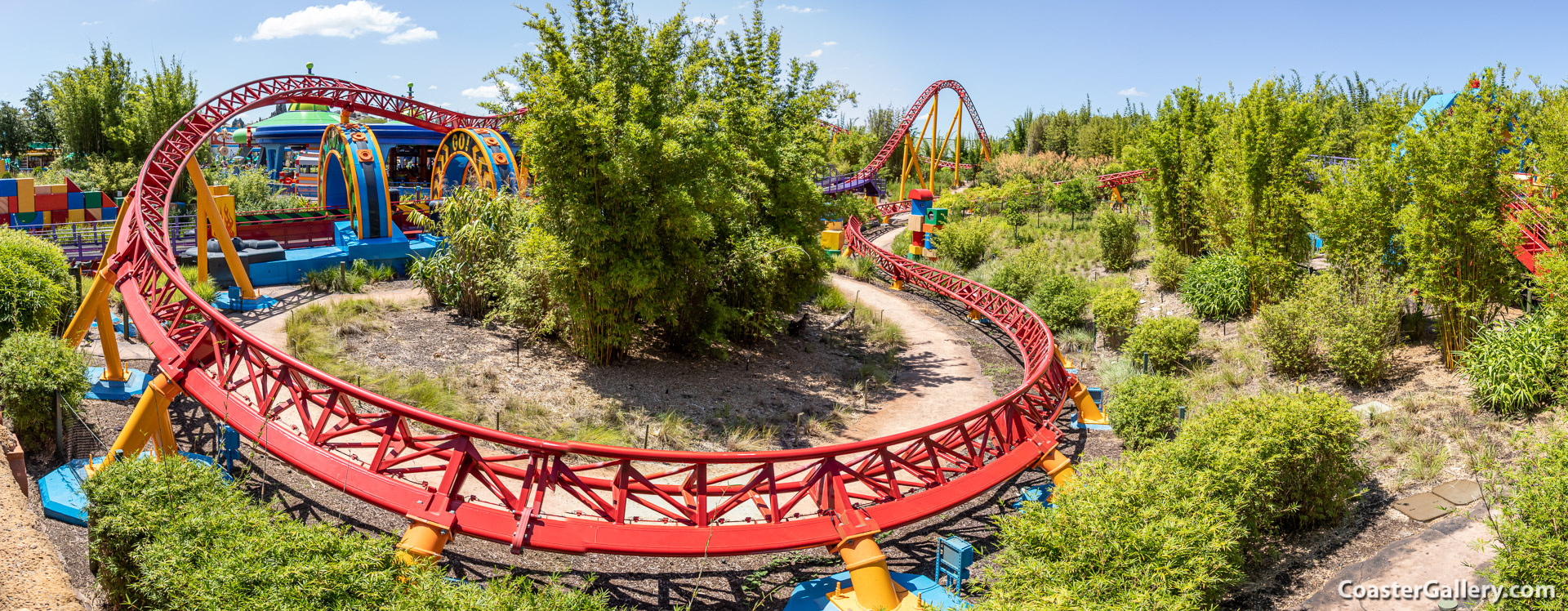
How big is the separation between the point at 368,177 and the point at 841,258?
1302 cm

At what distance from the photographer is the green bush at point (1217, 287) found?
16.4 meters

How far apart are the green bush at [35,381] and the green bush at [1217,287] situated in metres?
17.9

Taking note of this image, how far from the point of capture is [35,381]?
28.6 ft

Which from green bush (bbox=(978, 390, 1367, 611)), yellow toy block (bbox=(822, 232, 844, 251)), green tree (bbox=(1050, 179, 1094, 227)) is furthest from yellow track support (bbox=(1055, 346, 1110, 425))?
green tree (bbox=(1050, 179, 1094, 227))

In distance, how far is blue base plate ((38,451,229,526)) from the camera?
7625 millimetres

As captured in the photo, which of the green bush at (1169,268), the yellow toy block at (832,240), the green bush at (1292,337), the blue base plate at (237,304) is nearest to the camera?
the green bush at (1292,337)

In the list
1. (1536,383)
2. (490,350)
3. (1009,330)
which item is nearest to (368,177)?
(490,350)

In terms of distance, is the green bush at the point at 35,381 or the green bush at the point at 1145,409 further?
the green bush at the point at 1145,409

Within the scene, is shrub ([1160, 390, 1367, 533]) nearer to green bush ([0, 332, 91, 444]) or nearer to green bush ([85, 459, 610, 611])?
green bush ([85, 459, 610, 611])

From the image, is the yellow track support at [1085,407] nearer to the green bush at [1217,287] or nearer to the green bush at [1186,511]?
the green bush at [1186,511]

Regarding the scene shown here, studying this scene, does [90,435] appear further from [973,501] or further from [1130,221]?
[1130,221]

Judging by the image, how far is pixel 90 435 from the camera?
30.4ft

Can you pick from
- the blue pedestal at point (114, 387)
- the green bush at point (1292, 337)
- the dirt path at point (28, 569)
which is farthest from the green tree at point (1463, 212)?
the blue pedestal at point (114, 387)

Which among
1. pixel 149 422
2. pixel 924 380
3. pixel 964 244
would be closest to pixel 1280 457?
pixel 924 380
